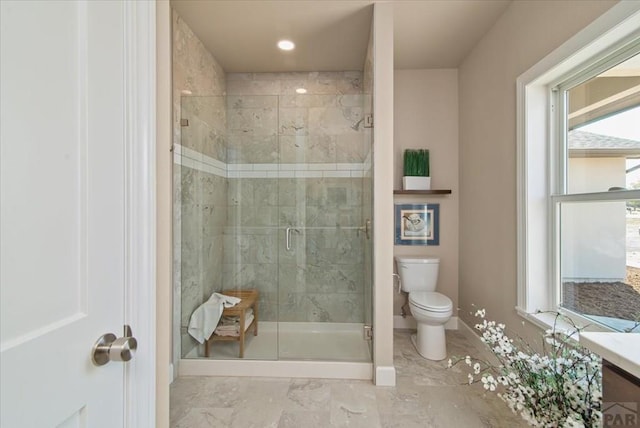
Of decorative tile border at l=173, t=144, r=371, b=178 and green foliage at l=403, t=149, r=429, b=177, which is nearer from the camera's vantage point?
decorative tile border at l=173, t=144, r=371, b=178

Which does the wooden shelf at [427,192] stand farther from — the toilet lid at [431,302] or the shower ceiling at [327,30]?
the shower ceiling at [327,30]

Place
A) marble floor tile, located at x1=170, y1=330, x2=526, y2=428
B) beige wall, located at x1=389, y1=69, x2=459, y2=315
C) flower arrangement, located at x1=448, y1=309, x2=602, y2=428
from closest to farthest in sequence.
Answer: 1. flower arrangement, located at x1=448, y1=309, x2=602, y2=428
2. marble floor tile, located at x1=170, y1=330, x2=526, y2=428
3. beige wall, located at x1=389, y1=69, x2=459, y2=315

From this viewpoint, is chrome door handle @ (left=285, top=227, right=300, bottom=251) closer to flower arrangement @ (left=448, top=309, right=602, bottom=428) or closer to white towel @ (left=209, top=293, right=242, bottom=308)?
white towel @ (left=209, top=293, right=242, bottom=308)

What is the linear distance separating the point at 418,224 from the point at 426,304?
91cm

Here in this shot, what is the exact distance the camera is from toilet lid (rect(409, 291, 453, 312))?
87.8 inches

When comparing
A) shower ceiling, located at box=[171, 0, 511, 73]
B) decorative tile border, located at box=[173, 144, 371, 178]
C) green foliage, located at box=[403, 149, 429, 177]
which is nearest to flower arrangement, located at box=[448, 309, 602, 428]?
decorative tile border, located at box=[173, 144, 371, 178]

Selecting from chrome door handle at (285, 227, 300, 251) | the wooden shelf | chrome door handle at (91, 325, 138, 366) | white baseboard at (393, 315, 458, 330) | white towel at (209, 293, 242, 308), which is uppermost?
the wooden shelf

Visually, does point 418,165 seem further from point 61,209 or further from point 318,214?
point 61,209

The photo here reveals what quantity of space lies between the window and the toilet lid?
0.50m

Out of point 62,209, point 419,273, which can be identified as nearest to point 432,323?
point 419,273

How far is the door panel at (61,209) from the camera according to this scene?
0.50 m

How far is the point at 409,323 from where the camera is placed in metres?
2.90

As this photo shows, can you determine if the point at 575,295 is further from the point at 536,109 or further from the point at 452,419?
the point at 536,109

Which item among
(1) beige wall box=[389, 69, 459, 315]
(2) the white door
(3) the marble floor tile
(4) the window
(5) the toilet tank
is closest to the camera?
(2) the white door
